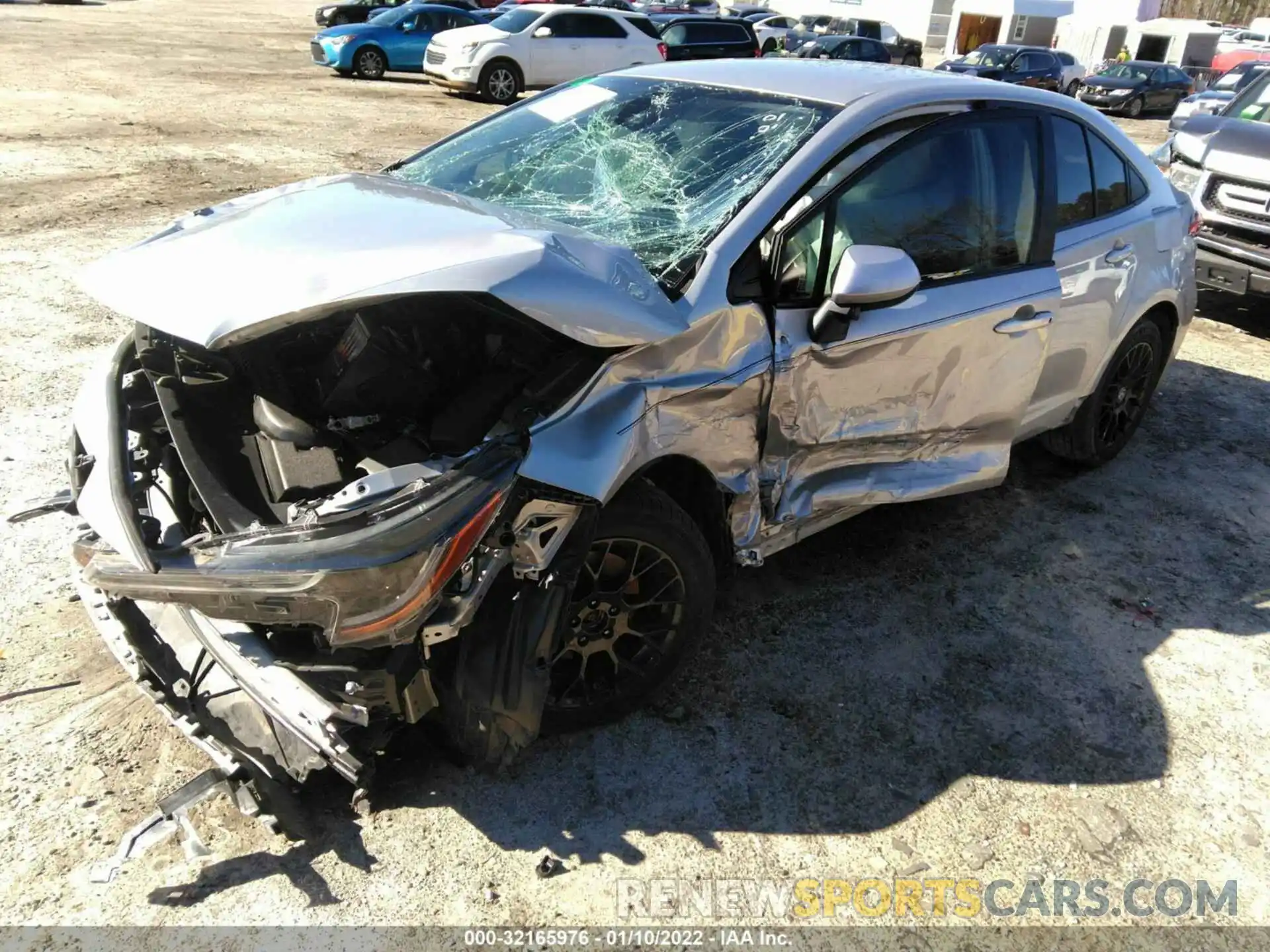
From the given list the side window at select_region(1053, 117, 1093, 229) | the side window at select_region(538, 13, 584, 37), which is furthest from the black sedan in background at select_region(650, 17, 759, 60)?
the side window at select_region(1053, 117, 1093, 229)

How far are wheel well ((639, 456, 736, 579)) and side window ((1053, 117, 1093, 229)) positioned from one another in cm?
200

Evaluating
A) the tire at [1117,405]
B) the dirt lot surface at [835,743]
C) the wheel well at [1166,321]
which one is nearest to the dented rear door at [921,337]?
the dirt lot surface at [835,743]

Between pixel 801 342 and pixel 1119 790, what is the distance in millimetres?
1680

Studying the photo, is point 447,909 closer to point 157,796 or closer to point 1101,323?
point 157,796

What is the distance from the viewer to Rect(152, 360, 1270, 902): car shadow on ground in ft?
8.55

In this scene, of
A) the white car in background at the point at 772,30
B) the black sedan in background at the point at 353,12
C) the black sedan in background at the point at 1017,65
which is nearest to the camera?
the black sedan in background at the point at 353,12

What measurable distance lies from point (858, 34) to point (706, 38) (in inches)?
361

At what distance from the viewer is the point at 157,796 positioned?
100 inches

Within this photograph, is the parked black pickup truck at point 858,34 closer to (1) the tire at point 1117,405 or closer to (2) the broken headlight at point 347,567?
(1) the tire at point 1117,405

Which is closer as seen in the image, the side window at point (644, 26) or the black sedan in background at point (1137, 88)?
the side window at point (644, 26)

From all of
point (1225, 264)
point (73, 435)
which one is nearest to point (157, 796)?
point (73, 435)

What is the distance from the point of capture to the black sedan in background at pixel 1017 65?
2222 cm

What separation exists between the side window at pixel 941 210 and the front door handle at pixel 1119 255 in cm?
61

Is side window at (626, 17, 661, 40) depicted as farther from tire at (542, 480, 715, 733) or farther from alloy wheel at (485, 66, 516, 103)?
tire at (542, 480, 715, 733)
